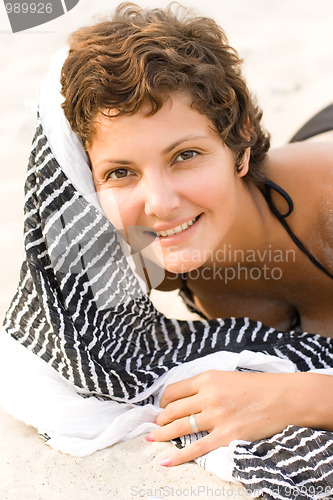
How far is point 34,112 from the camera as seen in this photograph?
2.24 meters

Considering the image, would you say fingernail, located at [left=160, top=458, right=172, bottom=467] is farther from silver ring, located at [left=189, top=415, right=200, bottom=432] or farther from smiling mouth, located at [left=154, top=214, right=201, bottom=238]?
smiling mouth, located at [left=154, top=214, right=201, bottom=238]

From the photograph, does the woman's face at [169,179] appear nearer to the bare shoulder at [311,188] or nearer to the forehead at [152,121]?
the forehead at [152,121]

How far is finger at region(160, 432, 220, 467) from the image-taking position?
5.58 feet

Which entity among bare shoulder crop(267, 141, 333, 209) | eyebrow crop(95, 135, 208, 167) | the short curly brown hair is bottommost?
bare shoulder crop(267, 141, 333, 209)

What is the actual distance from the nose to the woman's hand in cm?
50

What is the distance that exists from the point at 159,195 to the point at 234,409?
0.63 metres

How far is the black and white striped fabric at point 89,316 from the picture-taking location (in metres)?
1.95

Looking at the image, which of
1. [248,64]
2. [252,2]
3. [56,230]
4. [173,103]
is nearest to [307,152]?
[173,103]

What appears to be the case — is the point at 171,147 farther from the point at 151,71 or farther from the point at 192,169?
the point at 151,71

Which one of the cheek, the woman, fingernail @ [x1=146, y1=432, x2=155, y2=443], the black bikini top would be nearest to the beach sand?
fingernail @ [x1=146, y1=432, x2=155, y2=443]

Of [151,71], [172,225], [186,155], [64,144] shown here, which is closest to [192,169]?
[186,155]

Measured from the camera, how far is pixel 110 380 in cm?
193

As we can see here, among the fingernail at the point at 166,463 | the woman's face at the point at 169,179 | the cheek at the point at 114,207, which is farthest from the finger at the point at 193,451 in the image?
the cheek at the point at 114,207

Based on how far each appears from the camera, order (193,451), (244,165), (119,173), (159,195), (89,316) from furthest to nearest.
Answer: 1. (244,165)
2. (89,316)
3. (119,173)
4. (159,195)
5. (193,451)
